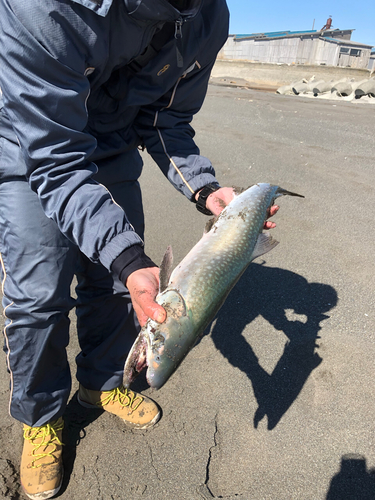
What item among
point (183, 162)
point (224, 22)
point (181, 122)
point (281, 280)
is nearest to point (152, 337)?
point (183, 162)

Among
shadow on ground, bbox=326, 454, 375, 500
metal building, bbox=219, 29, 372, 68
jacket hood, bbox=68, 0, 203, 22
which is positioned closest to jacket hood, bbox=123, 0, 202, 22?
jacket hood, bbox=68, 0, 203, 22

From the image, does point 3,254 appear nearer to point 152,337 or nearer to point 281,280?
point 152,337

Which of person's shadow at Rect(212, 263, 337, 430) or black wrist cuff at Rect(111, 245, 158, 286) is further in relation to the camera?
person's shadow at Rect(212, 263, 337, 430)

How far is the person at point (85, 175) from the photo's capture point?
1581 millimetres

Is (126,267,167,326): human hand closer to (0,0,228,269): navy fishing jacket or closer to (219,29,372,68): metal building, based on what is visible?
(0,0,228,269): navy fishing jacket

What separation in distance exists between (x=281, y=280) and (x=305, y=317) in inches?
20.6

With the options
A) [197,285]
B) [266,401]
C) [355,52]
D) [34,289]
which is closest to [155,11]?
[197,285]

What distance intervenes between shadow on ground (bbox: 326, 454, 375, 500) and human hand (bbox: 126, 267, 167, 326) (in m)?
1.36

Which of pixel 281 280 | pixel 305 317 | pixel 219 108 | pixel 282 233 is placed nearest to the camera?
pixel 305 317

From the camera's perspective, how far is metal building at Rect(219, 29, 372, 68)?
38.4m

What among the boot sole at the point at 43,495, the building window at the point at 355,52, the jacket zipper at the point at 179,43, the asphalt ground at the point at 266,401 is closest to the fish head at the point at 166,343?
the asphalt ground at the point at 266,401

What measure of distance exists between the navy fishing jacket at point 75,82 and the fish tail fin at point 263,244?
73 cm

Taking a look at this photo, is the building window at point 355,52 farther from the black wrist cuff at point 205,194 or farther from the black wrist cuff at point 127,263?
the black wrist cuff at point 127,263

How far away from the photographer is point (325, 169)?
20.0 feet
